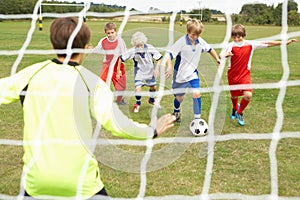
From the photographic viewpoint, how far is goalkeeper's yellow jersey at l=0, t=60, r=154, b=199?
188 centimetres

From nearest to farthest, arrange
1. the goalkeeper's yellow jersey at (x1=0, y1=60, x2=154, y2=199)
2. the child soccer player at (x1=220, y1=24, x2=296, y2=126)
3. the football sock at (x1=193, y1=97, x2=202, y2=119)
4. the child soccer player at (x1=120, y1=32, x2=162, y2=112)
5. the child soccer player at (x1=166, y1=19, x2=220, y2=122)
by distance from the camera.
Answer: the goalkeeper's yellow jersey at (x1=0, y1=60, x2=154, y2=199), the child soccer player at (x1=166, y1=19, x2=220, y2=122), the football sock at (x1=193, y1=97, x2=202, y2=119), the child soccer player at (x1=220, y1=24, x2=296, y2=126), the child soccer player at (x1=120, y1=32, x2=162, y2=112)

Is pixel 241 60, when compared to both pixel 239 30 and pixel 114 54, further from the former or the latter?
pixel 114 54

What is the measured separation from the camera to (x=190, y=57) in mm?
4750

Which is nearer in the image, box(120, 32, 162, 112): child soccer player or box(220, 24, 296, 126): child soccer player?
box(220, 24, 296, 126): child soccer player

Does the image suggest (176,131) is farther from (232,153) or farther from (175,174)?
(175,174)

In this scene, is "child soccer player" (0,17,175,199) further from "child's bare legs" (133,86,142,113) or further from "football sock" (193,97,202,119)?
"child's bare legs" (133,86,142,113)

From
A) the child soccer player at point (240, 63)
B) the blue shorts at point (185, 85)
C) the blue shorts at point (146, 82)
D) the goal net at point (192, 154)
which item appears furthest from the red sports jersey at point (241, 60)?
the blue shorts at point (146, 82)

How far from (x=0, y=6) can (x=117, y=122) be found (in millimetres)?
20797

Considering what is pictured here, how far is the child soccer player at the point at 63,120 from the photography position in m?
1.88

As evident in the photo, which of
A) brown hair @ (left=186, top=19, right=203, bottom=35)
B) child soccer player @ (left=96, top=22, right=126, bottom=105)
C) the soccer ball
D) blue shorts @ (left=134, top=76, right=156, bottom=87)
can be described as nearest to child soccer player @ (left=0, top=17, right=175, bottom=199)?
the soccer ball

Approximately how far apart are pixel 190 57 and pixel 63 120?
10.0ft

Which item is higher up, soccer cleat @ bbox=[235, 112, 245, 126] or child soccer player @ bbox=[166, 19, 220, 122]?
child soccer player @ bbox=[166, 19, 220, 122]

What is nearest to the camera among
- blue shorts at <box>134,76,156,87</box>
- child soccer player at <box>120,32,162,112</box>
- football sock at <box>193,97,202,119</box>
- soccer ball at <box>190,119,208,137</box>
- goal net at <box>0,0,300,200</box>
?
goal net at <box>0,0,300,200</box>

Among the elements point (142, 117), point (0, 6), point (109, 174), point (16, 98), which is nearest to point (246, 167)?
point (109, 174)
